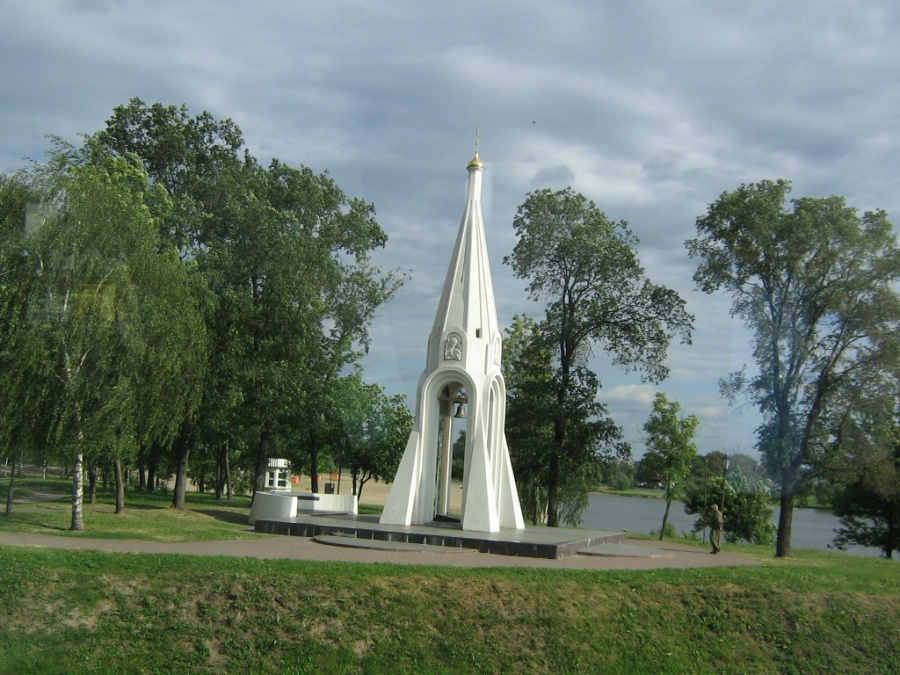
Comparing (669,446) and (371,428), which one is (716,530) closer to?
(669,446)

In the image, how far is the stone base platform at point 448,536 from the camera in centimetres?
1678

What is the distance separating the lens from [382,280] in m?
32.4

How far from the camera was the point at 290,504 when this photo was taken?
21016 millimetres

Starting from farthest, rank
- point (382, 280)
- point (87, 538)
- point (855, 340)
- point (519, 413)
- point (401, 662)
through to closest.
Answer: point (382, 280), point (519, 413), point (855, 340), point (87, 538), point (401, 662)

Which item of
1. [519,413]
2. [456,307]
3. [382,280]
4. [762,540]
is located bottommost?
[762,540]

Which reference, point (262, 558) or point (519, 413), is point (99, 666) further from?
point (519, 413)

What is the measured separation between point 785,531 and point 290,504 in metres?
13.0

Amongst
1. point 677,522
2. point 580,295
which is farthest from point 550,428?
point 677,522

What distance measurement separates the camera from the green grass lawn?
1082 cm

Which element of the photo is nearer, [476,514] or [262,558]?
[262,558]

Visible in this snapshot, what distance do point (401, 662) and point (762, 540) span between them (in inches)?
1535

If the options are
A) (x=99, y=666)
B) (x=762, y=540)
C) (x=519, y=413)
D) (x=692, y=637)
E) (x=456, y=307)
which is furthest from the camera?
(x=762, y=540)

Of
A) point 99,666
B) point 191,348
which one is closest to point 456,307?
point 191,348

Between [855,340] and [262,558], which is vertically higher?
[855,340]
